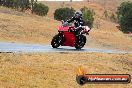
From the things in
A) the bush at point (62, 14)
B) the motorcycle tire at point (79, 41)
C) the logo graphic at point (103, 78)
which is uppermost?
the logo graphic at point (103, 78)

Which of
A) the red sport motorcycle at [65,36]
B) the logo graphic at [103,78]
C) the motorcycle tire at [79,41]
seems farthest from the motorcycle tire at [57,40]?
the logo graphic at [103,78]

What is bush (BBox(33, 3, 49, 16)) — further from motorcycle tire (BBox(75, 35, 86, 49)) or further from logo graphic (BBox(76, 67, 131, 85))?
logo graphic (BBox(76, 67, 131, 85))

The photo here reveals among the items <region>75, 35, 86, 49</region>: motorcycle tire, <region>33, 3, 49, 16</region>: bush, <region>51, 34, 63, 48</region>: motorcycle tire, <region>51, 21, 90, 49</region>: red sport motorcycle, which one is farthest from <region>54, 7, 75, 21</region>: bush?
<region>51, 34, 63, 48</region>: motorcycle tire

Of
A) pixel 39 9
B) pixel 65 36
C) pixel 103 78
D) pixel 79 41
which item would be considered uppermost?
pixel 103 78

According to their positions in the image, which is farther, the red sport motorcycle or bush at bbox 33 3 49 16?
bush at bbox 33 3 49 16

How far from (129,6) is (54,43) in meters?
66.5

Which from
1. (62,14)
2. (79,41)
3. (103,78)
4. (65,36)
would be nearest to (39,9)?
(62,14)

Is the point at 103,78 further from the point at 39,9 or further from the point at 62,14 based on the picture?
the point at 39,9

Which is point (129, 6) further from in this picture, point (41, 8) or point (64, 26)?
point (64, 26)

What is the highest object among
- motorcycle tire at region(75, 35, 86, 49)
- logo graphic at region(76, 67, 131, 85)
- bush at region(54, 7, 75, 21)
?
logo graphic at region(76, 67, 131, 85)

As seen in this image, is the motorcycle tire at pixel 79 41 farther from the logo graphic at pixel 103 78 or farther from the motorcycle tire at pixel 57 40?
the logo graphic at pixel 103 78

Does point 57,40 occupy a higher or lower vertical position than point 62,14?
higher

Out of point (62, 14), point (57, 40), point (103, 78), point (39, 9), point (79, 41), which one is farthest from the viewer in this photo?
point (62, 14)

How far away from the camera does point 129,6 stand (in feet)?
284
